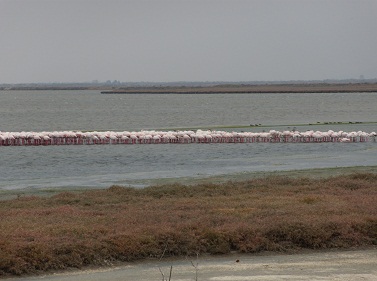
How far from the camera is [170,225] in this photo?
1795 centimetres

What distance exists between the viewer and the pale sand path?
14.9 meters

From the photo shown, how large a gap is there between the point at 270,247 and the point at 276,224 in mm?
943

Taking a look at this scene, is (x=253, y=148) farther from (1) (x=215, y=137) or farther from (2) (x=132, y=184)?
(2) (x=132, y=184)

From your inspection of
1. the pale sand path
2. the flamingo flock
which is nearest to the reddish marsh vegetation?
the pale sand path

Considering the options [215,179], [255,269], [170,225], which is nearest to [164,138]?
[215,179]

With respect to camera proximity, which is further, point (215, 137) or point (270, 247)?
point (215, 137)

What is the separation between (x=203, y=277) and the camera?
15.0m

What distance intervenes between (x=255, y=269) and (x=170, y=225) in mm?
2969

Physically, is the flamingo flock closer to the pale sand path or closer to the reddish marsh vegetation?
the reddish marsh vegetation

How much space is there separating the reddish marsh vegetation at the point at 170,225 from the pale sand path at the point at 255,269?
40cm

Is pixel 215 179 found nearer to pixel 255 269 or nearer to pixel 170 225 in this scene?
pixel 170 225

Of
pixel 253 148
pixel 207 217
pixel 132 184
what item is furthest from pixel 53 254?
pixel 253 148

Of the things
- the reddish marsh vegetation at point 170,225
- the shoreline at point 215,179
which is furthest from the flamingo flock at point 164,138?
the reddish marsh vegetation at point 170,225

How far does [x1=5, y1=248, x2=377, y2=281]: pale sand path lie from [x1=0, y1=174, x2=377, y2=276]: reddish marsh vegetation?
1.32ft
